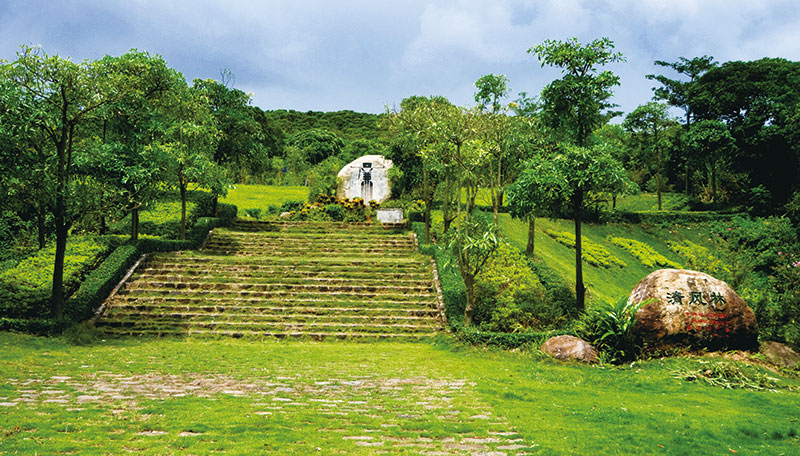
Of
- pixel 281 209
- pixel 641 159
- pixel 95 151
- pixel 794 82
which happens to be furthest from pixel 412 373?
pixel 641 159

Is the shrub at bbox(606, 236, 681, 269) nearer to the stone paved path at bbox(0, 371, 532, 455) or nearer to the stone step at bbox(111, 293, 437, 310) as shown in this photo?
the stone step at bbox(111, 293, 437, 310)

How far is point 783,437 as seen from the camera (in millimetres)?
5785

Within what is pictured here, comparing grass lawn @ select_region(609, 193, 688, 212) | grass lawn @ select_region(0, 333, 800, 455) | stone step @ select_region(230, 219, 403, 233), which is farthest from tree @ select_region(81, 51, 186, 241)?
grass lawn @ select_region(609, 193, 688, 212)

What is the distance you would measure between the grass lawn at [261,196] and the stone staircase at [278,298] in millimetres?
14755

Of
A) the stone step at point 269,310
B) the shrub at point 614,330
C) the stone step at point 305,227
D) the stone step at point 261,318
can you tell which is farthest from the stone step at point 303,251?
the shrub at point 614,330

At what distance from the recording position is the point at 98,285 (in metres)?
14.6

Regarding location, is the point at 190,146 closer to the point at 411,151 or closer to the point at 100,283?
the point at 100,283

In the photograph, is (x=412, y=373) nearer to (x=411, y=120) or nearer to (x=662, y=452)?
(x=662, y=452)

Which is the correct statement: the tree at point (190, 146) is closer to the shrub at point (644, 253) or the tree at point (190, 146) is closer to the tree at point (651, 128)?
the shrub at point (644, 253)

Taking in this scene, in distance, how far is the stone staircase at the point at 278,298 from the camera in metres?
13.9

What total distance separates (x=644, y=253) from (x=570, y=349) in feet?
56.7

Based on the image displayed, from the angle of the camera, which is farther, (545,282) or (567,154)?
(545,282)

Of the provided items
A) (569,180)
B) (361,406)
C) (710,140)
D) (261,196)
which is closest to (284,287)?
(569,180)

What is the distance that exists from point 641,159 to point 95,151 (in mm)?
42046
